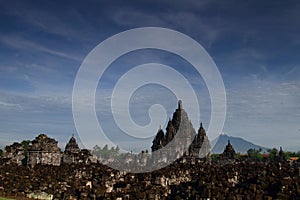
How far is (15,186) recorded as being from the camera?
2792 cm

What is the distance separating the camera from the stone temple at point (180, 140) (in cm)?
7456

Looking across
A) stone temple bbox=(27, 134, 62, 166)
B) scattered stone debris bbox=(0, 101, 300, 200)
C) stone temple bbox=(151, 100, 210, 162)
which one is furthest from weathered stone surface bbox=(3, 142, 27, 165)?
stone temple bbox=(151, 100, 210, 162)

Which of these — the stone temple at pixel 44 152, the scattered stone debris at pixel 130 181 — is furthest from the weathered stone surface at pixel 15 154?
the stone temple at pixel 44 152

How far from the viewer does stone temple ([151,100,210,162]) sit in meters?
74.6

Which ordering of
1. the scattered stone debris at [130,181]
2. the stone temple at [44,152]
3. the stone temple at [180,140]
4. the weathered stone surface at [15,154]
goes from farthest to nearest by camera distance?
1. the stone temple at [180,140]
2. the weathered stone surface at [15,154]
3. the stone temple at [44,152]
4. the scattered stone debris at [130,181]

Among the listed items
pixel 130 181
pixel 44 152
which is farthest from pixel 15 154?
pixel 130 181

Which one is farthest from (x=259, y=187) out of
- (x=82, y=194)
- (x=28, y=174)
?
(x=28, y=174)

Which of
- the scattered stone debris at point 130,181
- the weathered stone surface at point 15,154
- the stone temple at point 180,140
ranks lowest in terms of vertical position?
the scattered stone debris at point 130,181

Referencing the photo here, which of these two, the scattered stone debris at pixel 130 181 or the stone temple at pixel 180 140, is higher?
the stone temple at pixel 180 140

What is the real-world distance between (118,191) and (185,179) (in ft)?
27.2

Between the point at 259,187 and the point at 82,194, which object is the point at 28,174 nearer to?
the point at 82,194

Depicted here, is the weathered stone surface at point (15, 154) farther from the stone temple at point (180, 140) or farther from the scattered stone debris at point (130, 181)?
the stone temple at point (180, 140)

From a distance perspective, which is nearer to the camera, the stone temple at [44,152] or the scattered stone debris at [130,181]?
the scattered stone debris at [130,181]

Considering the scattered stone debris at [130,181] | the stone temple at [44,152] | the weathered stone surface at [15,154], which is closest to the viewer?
the scattered stone debris at [130,181]
